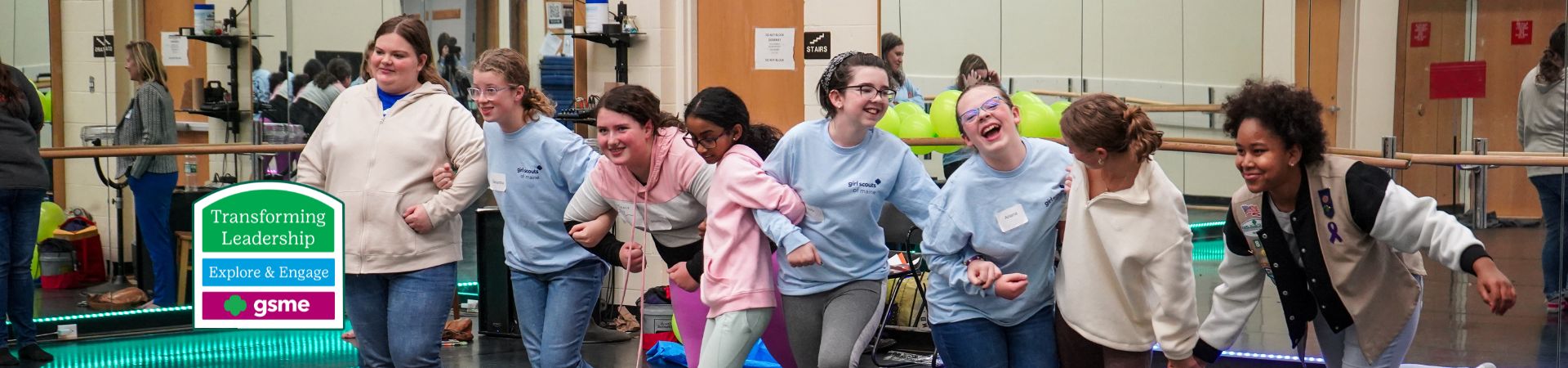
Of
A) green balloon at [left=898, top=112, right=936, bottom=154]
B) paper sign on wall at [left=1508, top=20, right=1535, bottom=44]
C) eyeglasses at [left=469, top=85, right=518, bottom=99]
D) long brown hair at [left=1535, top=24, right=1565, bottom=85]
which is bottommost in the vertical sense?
green balloon at [left=898, top=112, right=936, bottom=154]

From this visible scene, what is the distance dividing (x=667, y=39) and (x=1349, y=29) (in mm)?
3004

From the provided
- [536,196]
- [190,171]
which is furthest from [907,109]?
[190,171]

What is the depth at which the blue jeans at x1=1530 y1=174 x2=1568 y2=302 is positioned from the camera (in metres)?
4.74

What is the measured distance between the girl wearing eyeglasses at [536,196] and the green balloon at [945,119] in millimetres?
2056

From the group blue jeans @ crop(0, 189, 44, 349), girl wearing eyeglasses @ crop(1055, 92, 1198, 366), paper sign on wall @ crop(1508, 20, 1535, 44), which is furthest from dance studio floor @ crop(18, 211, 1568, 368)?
girl wearing eyeglasses @ crop(1055, 92, 1198, 366)

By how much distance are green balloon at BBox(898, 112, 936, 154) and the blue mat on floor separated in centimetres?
106

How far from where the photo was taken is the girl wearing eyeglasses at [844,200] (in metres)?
3.24

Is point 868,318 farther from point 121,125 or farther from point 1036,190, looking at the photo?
point 121,125

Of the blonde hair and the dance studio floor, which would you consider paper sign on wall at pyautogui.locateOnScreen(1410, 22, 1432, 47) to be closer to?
the dance studio floor

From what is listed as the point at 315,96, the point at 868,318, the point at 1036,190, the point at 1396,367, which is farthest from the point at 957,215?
the point at 315,96

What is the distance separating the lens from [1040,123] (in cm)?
520

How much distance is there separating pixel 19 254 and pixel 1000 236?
14.4 feet

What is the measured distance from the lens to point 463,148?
137 inches
